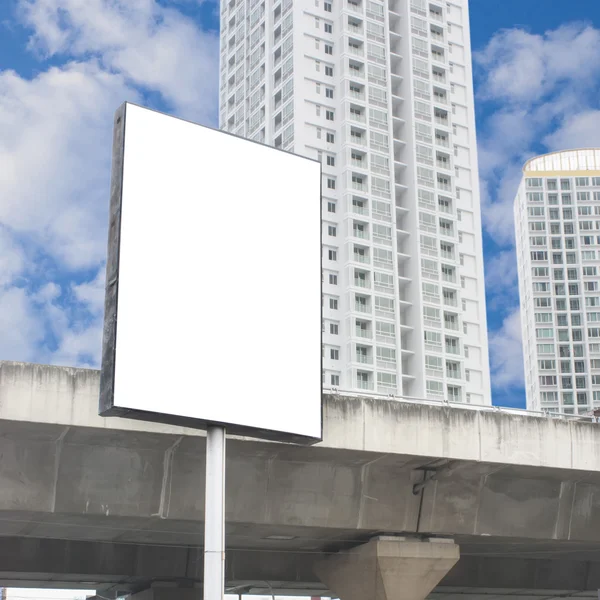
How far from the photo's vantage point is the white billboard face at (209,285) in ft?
57.2

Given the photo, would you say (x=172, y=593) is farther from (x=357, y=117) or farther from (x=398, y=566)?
(x=357, y=117)

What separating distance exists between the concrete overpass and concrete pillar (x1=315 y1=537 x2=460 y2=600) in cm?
4

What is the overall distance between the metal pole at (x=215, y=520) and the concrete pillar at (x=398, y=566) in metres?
6.97

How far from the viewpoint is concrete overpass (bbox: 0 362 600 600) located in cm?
1948

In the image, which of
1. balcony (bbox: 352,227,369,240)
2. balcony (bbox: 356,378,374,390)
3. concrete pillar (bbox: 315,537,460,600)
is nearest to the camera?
concrete pillar (bbox: 315,537,460,600)

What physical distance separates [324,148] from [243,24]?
27.7 m

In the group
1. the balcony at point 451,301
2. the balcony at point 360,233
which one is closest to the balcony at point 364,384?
the balcony at point 451,301

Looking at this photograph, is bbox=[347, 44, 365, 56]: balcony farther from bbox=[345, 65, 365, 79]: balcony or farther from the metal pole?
the metal pole

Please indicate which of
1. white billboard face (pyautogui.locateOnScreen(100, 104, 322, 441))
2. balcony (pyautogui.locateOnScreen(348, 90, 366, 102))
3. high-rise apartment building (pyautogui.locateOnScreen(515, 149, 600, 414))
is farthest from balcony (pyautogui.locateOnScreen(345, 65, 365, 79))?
white billboard face (pyautogui.locateOnScreen(100, 104, 322, 441))

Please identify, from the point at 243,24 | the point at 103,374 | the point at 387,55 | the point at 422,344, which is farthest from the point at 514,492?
the point at 243,24

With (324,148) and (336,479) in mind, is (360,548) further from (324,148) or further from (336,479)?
(324,148)

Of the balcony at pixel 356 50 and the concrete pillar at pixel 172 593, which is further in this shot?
the balcony at pixel 356 50

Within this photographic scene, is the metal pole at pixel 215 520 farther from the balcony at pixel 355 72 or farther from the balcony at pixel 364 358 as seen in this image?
the balcony at pixel 355 72

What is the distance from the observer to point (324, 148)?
406 ft
